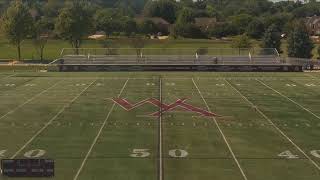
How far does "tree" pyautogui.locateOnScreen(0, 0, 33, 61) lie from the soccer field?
2473cm

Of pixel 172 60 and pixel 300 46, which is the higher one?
pixel 300 46

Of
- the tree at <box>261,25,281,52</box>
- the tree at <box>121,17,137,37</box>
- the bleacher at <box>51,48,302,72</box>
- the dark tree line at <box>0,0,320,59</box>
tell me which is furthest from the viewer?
the tree at <box>121,17,137,37</box>

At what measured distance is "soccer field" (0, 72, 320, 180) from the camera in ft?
54.7

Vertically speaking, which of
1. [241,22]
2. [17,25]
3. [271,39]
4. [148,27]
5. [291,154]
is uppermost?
[241,22]

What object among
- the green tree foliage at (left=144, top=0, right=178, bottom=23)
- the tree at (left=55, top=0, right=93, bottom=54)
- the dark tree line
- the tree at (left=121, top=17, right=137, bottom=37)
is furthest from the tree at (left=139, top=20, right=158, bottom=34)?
the tree at (left=55, top=0, right=93, bottom=54)

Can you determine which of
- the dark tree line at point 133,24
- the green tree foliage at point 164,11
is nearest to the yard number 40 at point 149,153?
the dark tree line at point 133,24

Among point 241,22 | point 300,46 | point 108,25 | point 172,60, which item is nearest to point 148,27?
point 108,25

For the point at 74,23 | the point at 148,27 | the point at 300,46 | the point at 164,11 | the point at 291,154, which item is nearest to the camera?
the point at 291,154

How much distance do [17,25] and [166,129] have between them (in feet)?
140

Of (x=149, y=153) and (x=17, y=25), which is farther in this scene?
(x=17, y=25)

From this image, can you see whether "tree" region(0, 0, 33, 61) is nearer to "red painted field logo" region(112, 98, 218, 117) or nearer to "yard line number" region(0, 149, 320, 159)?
"red painted field logo" region(112, 98, 218, 117)

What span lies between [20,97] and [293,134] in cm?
1525

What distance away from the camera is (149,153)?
18.3 metres

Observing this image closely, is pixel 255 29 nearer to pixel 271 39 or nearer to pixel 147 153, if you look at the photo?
pixel 271 39
